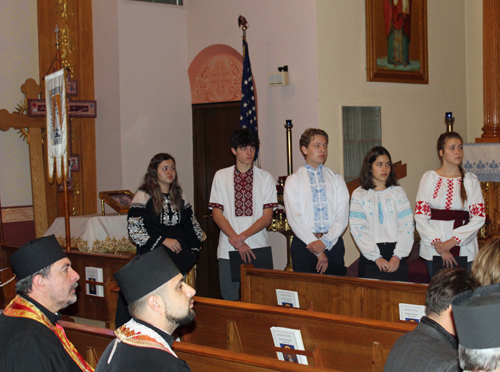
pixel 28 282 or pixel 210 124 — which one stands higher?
pixel 210 124

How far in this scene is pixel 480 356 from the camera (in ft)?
4.46

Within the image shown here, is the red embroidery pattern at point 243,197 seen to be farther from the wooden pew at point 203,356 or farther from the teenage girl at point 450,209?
the wooden pew at point 203,356

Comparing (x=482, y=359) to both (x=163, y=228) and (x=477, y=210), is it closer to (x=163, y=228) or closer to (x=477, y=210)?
(x=477, y=210)

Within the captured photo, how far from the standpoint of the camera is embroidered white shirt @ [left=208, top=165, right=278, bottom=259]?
4949mm

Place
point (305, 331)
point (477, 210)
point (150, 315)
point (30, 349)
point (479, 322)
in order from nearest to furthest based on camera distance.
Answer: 1. point (479, 322)
2. point (150, 315)
3. point (30, 349)
4. point (305, 331)
5. point (477, 210)

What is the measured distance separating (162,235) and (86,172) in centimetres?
307

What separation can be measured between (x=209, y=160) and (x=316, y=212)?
310 cm

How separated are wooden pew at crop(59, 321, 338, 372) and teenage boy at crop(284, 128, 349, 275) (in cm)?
191

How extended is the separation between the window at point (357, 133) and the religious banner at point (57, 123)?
294 centimetres

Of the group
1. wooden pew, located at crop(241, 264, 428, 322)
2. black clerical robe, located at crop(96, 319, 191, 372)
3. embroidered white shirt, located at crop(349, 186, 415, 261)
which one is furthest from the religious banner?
black clerical robe, located at crop(96, 319, 191, 372)

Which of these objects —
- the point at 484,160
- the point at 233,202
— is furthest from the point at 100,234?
the point at 484,160

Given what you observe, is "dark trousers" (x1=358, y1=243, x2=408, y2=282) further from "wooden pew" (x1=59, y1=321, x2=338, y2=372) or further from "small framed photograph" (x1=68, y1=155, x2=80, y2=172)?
"small framed photograph" (x1=68, y1=155, x2=80, y2=172)

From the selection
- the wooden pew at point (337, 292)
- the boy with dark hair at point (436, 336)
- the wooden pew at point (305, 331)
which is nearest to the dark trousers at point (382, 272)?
the wooden pew at point (337, 292)

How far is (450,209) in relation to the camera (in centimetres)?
438
